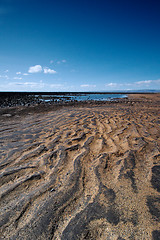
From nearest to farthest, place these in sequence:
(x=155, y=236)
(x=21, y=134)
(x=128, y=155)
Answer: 1. (x=155, y=236)
2. (x=128, y=155)
3. (x=21, y=134)

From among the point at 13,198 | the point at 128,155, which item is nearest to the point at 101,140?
the point at 128,155

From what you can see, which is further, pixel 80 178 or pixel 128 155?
pixel 128 155

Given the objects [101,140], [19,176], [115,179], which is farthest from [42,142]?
[115,179]

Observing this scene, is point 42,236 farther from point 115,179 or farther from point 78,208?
point 115,179

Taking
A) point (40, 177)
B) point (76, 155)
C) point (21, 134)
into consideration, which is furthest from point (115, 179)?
point (21, 134)

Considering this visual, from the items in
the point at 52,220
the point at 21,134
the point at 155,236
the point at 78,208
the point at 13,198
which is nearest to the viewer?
the point at 155,236

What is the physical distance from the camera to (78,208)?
1.68 m

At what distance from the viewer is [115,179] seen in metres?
2.20

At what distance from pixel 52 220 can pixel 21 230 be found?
34 cm

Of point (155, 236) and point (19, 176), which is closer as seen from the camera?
point (155, 236)

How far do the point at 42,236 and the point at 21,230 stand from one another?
260 mm

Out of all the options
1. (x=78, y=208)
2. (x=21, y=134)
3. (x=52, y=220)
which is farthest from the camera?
(x=21, y=134)

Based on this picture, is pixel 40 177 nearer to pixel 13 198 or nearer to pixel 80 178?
pixel 13 198

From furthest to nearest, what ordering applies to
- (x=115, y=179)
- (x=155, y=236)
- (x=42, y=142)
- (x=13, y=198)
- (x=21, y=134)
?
(x=21, y=134) → (x=42, y=142) → (x=115, y=179) → (x=13, y=198) → (x=155, y=236)
